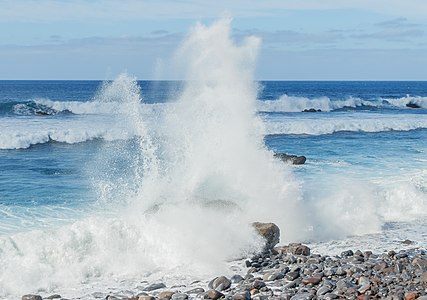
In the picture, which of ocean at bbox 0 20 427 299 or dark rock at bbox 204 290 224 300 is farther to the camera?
ocean at bbox 0 20 427 299

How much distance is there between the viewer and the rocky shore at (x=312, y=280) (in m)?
8.20

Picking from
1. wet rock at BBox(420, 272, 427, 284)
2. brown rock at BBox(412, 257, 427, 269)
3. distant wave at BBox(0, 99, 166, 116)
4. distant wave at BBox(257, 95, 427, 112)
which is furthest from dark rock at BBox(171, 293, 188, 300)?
distant wave at BBox(257, 95, 427, 112)

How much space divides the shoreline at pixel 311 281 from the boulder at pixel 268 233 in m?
0.50

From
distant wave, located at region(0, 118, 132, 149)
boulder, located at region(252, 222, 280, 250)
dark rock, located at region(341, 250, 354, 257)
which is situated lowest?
dark rock, located at region(341, 250, 354, 257)

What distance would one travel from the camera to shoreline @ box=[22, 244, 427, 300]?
26.9ft

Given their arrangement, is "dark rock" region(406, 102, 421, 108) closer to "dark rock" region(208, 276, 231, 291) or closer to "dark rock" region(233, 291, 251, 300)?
"dark rock" region(208, 276, 231, 291)

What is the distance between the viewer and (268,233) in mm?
10617

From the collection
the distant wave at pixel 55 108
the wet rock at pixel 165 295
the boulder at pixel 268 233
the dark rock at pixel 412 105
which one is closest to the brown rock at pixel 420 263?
the boulder at pixel 268 233

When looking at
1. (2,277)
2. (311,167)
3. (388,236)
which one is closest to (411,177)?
(311,167)

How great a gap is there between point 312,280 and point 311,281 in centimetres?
3

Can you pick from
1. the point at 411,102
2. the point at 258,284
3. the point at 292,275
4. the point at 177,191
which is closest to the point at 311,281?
the point at 292,275

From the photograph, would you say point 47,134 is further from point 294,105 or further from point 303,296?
point 294,105

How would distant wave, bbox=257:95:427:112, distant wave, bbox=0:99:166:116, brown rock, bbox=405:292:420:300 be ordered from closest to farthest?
brown rock, bbox=405:292:420:300
distant wave, bbox=0:99:166:116
distant wave, bbox=257:95:427:112

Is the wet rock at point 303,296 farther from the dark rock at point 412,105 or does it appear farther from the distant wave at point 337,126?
the dark rock at point 412,105
